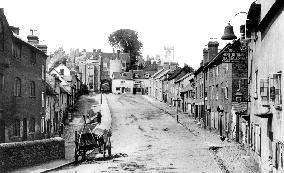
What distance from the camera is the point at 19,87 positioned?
32531 millimetres

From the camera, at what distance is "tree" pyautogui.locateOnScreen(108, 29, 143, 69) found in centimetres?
12982

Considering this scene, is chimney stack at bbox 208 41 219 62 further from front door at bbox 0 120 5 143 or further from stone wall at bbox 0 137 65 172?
front door at bbox 0 120 5 143

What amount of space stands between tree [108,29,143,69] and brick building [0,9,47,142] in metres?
90.6

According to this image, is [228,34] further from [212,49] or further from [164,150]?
[212,49]

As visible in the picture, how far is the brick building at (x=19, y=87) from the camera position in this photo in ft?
94.2

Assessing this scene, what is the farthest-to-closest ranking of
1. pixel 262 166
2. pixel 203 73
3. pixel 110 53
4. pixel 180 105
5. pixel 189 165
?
pixel 110 53, pixel 180 105, pixel 203 73, pixel 189 165, pixel 262 166

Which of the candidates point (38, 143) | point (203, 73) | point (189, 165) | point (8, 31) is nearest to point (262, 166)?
point (189, 165)

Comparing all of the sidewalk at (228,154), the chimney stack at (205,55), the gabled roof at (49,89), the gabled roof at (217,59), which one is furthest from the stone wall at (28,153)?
the chimney stack at (205,55)

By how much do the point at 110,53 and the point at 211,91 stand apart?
92317 mm

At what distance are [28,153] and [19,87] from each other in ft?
32.2

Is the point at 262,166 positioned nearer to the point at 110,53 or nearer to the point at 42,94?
the point at 42,94

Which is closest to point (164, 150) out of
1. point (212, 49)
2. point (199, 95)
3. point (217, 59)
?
point (217, 59)

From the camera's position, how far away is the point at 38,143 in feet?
82.1

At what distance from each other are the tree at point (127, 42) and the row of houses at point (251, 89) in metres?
67.2
